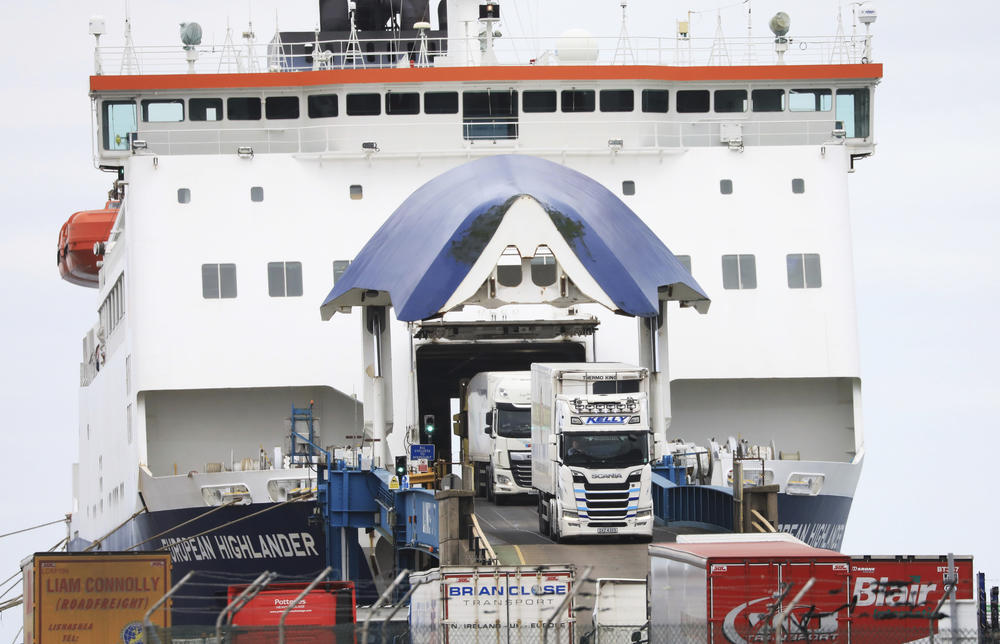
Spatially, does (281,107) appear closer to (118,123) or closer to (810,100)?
(118,123)

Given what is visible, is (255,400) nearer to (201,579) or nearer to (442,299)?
(201,579)

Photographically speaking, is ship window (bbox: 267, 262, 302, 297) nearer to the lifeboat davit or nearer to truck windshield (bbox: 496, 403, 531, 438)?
truck windshield (bbox: 496, 403, 531, 438)

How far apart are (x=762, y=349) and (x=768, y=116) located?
5.94 meters

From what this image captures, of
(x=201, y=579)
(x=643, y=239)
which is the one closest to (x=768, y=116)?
(x=643, y=239)

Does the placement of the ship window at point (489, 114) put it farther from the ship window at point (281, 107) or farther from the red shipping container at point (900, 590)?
the red shipping container at point (900, 590)

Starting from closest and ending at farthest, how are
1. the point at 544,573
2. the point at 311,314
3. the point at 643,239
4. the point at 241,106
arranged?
the point at 544,573 < the point at 643,239 < the point at 311,314 < the point at 241,106

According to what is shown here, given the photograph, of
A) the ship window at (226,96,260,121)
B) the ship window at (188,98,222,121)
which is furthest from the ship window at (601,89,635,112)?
the ship window at (188,98,222,121)

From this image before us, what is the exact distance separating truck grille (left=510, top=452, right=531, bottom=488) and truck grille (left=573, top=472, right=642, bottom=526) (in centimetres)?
730

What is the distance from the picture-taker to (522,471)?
35.8m

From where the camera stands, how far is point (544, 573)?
A: 23484 millimetres

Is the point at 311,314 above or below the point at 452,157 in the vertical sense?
below

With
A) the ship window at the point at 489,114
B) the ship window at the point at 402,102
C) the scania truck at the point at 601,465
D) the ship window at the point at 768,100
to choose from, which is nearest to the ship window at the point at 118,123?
the ship window at the point at 402,102

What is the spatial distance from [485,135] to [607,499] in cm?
1378

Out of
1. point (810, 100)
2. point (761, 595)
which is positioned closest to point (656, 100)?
point (810, 100)
